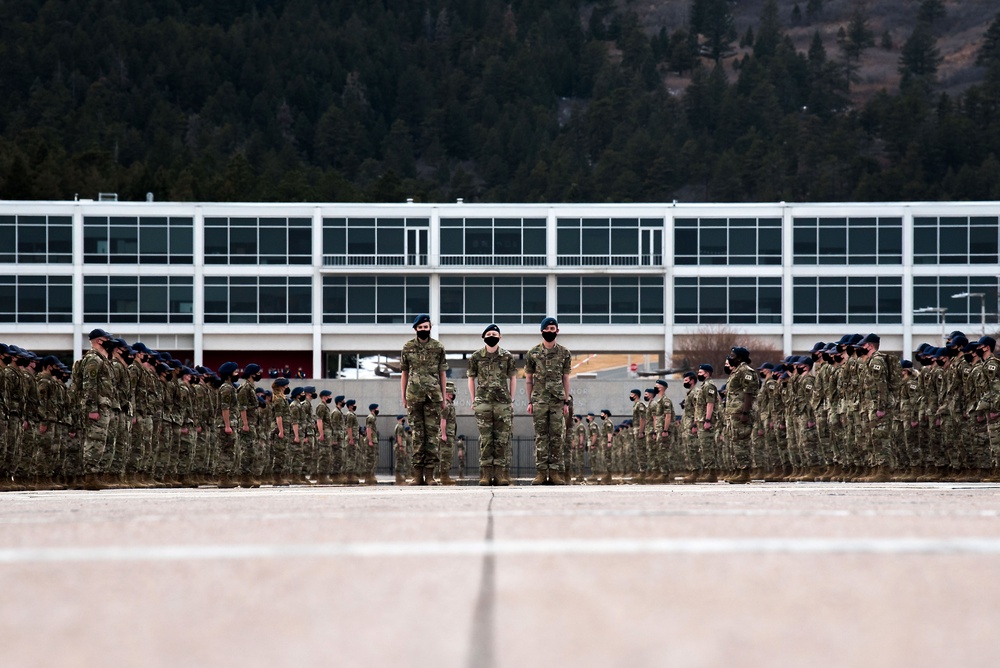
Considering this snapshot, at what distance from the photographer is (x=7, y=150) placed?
438 ft

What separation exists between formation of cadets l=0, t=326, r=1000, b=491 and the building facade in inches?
1864

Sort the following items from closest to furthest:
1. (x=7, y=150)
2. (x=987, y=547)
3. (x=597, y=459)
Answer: (x=987, y=547), (x=597, y=459), (x=7, y=150)

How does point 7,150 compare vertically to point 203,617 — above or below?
above

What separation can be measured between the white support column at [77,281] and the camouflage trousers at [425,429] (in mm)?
57100

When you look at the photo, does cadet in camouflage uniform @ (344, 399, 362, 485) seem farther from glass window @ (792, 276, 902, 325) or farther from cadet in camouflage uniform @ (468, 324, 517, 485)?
glass window @ (792, 276, 902, 325)

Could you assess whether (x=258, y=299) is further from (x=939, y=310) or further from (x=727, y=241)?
(x=939, y=310)

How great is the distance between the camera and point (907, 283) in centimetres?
7488

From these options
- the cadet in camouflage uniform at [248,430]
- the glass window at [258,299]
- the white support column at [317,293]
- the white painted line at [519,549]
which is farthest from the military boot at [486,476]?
the glass window at [258,299]

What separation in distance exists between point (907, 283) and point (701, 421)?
167 feet

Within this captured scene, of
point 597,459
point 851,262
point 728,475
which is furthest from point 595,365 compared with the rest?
point 728,475

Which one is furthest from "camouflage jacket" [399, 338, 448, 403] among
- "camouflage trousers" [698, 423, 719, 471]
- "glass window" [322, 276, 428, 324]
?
"glass window" [322, 276, 428, 324]

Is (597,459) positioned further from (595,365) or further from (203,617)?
(595,365)

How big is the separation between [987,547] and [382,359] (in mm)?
95353

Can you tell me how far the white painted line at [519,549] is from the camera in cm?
591
